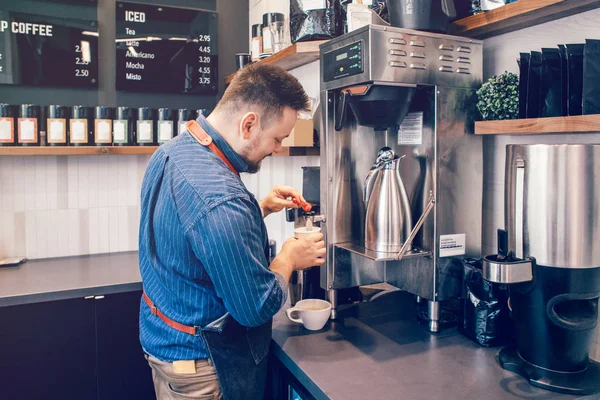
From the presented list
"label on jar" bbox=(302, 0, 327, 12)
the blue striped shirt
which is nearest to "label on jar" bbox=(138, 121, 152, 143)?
"label on jar" bbox=(302, 0, 327, 12)

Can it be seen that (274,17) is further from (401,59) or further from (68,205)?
(68,205)

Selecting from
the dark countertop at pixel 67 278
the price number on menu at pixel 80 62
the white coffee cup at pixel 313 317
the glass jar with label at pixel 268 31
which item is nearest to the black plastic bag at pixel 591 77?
the white coffee cup at pixel 313 317

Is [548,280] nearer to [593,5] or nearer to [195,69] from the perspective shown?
[593,5]

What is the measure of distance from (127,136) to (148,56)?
1.82 feet

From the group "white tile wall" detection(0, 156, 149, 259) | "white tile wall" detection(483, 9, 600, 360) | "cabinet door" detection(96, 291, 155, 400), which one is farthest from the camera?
"white tile wall" detection(0, 156, 149, 259)

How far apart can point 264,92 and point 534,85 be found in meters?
0.71

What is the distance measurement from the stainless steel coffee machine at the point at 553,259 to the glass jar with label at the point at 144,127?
6.94 ft

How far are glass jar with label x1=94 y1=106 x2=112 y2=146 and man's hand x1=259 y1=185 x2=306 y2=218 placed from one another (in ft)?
4.08

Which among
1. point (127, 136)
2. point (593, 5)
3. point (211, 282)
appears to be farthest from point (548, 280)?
point (127, 136)

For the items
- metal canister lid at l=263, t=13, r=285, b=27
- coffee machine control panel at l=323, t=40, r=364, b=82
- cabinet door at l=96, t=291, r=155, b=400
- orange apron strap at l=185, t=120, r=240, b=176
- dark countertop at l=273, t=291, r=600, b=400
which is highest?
metal canister lid at l=263, t=13, r=285, b=27

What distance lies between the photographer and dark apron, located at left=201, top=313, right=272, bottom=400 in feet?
4.37

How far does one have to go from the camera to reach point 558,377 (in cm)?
120

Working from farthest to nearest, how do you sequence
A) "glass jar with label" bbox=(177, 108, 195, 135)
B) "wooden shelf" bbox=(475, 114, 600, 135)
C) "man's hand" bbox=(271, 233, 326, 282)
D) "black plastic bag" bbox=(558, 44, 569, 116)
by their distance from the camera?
1. "glass jar with label" bbox=(177, 108, 195, 135)
2. "man's hand" bbox=(271, 233, 326, 282)
3. "black plastic bag" bbox=(558, 44, 569, 116)
4. "wooden shelf" bbox=(475, 114, 600, 135)

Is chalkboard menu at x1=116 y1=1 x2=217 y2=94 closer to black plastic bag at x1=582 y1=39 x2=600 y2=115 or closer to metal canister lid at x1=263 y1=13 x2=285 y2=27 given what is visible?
metal canister lid at x1=263 y1=13 x2=285 y2=27
